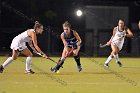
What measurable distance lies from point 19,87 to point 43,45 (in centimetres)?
1744

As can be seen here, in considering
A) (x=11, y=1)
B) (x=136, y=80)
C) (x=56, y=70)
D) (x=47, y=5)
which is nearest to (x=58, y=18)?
(x=47, y=5)

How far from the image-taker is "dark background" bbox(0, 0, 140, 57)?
3125 centimetres

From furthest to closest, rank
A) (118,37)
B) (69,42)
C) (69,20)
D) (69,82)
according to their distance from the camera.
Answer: (69,20)
(118,37)
(69,42)
(69,82)

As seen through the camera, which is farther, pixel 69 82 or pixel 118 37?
pixel 118 37

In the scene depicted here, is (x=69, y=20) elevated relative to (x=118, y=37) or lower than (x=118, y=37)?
lower

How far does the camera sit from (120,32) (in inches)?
838

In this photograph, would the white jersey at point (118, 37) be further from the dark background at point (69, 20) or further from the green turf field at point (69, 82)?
the dark background at point (69, 20)

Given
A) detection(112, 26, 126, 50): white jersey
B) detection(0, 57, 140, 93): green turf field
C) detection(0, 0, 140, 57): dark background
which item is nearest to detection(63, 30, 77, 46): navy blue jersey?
detection(0, 57, 140, 93): green turf field

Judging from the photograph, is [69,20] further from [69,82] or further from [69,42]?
[69,82]

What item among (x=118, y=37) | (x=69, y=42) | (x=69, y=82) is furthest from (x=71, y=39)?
(x=118, y=37)

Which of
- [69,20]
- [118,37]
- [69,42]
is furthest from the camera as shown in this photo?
[69,20]

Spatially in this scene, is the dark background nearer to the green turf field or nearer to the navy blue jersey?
the navy blue jersey

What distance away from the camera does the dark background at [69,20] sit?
1230 inches

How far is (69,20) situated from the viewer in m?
33.8
